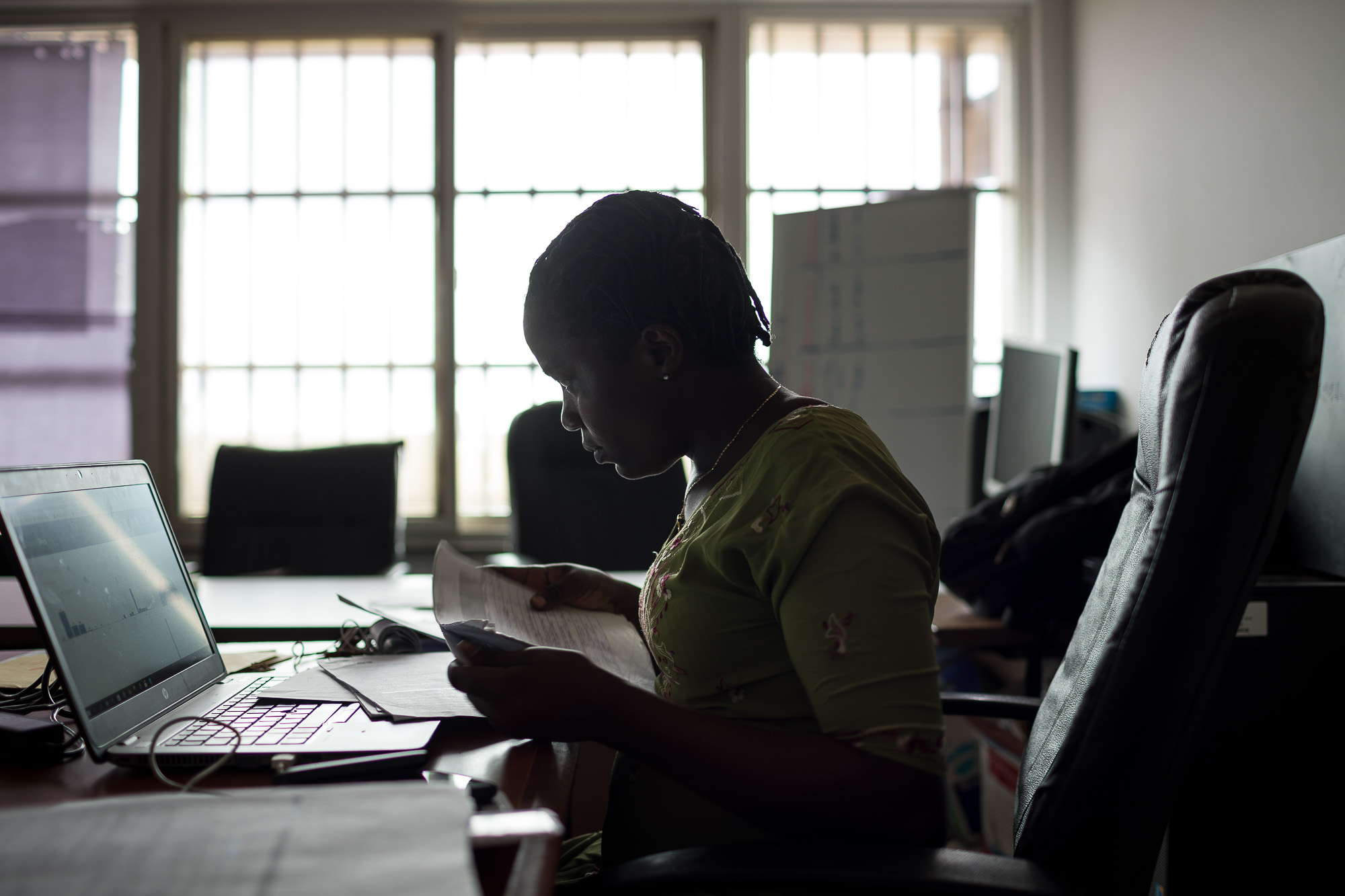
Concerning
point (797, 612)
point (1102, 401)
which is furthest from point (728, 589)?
point (1102, 401)

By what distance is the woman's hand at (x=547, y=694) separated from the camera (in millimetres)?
681

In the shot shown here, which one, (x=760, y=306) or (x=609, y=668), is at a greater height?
(x=760, y=306)

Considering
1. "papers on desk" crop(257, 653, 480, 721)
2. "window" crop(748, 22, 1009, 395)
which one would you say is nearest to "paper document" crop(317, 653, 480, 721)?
"papers on desk" crop(257, 653, 480, 721)

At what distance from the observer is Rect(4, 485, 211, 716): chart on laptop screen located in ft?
2.27

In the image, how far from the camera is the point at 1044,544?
5.57 feet

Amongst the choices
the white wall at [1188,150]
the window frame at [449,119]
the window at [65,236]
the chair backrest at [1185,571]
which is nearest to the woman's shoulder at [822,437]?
the chair backrest at [1185,571]

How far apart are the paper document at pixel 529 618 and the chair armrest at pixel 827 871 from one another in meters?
0.30

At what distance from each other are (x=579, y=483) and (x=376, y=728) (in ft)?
5.61

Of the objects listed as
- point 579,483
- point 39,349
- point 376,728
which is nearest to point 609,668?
point 376,728

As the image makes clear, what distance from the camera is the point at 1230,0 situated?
2082mm

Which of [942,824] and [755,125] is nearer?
[942,824]

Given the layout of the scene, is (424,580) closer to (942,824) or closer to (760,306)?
(760,306)

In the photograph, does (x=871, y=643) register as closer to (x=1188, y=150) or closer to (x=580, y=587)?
(x=580, y=587)

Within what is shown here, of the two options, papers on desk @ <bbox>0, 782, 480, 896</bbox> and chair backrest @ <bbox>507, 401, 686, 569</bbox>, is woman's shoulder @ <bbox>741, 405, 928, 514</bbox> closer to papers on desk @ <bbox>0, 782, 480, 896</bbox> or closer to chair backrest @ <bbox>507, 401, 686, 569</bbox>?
papers on desk @ <bbox>0, 782, 480, 896</bbox>
